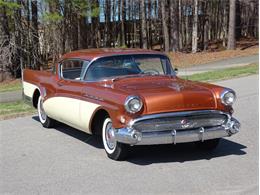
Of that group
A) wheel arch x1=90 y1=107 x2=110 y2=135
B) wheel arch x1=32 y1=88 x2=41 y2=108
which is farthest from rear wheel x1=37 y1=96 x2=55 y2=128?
wheel arch x1=90 y1=107 x2=110 y2=135

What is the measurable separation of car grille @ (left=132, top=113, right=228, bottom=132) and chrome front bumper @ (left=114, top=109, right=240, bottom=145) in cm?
4

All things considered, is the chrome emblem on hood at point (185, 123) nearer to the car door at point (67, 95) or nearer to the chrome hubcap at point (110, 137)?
the chrome hubcap at point (110, 137)

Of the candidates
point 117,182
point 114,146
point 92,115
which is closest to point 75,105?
point 92,115

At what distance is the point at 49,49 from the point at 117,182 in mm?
25348

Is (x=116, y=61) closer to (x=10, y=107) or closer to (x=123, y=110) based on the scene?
(x=123, y=110)

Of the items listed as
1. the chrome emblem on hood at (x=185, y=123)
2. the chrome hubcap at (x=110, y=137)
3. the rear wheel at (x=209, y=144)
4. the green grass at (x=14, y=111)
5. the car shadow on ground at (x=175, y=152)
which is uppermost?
the chrome emblem on hood at (x=185, y=123)

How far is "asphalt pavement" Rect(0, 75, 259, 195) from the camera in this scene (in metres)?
5.17

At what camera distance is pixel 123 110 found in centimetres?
606

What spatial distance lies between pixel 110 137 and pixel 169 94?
1.02 meters

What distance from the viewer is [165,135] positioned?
602cm

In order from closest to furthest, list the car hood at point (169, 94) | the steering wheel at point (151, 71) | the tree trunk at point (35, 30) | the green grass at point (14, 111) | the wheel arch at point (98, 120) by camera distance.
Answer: the car hood at point (169, 94) → the wheel arch at point (98, 120) → the steering wheel at point (151, 71) → the green grass at point (14, 111) → the tree trunk at point (35, 30)

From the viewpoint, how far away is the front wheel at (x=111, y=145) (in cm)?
628

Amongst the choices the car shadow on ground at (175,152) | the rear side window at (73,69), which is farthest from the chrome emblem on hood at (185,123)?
the rear side window at (73,69)

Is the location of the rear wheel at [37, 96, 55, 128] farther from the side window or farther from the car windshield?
the car windshield
